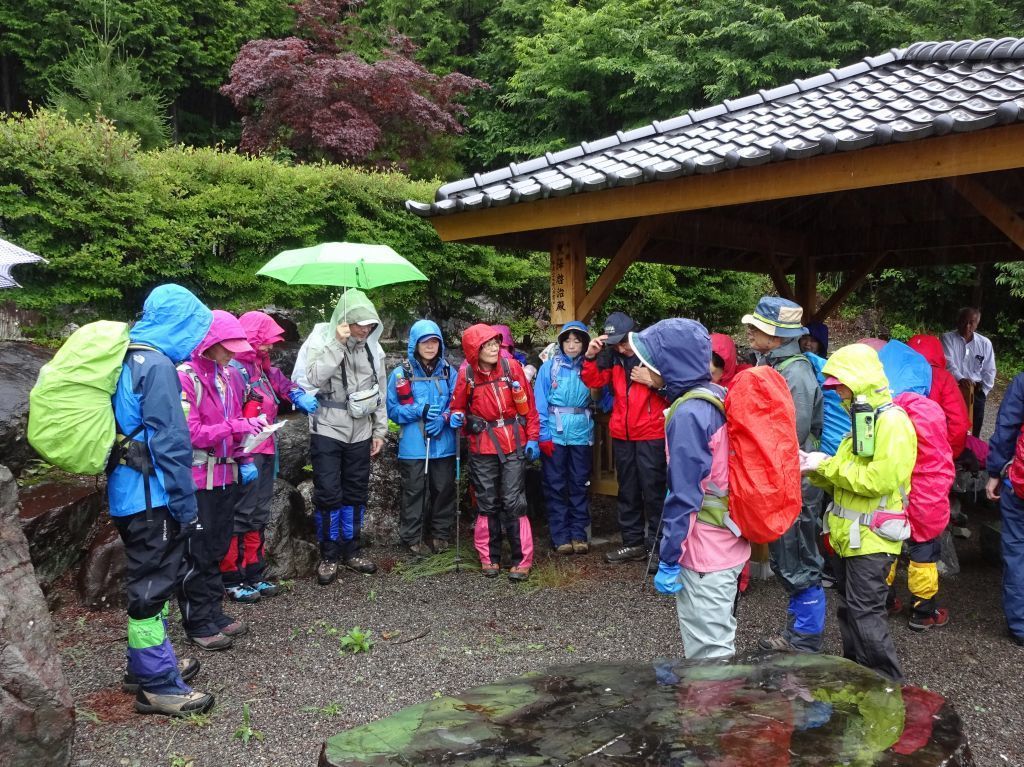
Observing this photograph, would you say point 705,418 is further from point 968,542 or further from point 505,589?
point 968,542

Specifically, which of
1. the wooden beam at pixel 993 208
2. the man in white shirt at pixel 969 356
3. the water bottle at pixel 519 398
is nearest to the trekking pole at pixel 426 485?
the water bottle at pixel 519 398

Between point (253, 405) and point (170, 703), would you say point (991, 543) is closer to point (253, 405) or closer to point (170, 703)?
point (253, 405)

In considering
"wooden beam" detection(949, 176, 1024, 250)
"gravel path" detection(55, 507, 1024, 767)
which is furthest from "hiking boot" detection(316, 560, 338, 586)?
"wooden beam" detection(949, 176, 1024, 250)

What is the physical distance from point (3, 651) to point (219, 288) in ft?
15.5

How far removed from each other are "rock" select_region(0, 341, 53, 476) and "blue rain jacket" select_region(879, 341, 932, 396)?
6174mm

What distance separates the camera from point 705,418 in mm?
3096

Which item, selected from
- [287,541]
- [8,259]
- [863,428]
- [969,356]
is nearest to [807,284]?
[969,356]

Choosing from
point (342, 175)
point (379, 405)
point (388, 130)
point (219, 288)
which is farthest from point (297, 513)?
point (388, 130)

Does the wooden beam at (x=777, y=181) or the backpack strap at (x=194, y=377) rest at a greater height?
the wooden beam at (x=777, y=181)

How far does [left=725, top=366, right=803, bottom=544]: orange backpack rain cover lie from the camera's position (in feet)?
9.88

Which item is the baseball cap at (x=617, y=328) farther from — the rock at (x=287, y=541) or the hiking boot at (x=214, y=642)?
the hiking boot at (x=214, y=642)

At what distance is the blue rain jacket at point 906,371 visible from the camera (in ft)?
14.8

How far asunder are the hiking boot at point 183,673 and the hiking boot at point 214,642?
209 mm

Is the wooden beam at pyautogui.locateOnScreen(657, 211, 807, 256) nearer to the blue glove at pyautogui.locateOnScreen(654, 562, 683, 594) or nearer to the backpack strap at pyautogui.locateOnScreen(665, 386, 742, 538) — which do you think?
the backpack strap at pyautogui.locateOnScreen(665, 386, 742, 538)
